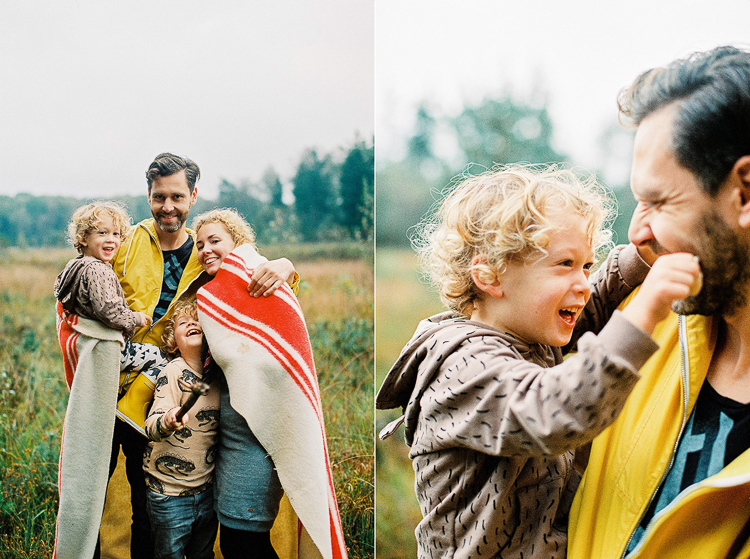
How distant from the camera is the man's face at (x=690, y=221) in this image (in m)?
0.99

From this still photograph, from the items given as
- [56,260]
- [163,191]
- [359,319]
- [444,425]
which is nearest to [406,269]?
[359,319]

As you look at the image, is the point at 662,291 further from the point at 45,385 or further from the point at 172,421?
the point at 45,385

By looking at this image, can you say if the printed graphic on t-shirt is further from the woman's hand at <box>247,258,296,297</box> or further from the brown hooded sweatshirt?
the woman's hand at <box>247,258,296,297</box>

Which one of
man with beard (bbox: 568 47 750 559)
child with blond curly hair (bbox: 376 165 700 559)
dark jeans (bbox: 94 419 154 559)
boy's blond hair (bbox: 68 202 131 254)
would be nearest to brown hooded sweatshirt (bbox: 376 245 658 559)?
child with blond curly hair (bbox: 376 165 700 559)

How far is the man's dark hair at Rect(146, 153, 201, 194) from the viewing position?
205 cm

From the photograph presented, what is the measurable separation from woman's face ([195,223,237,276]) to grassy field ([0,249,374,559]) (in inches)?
12.2

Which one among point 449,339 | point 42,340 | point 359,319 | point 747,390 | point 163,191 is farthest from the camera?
point 359,319

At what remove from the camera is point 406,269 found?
266 cm

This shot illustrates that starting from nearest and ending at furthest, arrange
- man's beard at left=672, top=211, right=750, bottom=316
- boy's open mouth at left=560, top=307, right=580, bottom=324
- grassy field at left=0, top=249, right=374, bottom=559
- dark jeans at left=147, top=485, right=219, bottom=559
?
man's beard at left=672, top=211, right=750, bottom=316 → boy's open mouth at left=560, top=307, right=580, bottom=324 → dark jeans at left=147, top=485, right=219, bottom=559 → grassy field at left=0, top=249, right=374, bottom=559

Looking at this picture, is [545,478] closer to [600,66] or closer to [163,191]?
[163,191]

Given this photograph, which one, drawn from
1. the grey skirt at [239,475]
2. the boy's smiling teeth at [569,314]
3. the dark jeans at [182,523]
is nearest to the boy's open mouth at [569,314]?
the boy's smiling teeth at [569,314]

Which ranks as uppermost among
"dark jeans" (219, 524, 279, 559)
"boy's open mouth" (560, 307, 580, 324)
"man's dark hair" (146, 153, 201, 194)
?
"man's dark hair" (146, 153, 201, 194)

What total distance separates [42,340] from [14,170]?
64cm

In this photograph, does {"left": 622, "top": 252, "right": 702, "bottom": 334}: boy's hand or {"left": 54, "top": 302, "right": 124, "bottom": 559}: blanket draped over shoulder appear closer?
{"left": 622, "top": 252, "right": 702, "bottom": 334}: boy's hand
